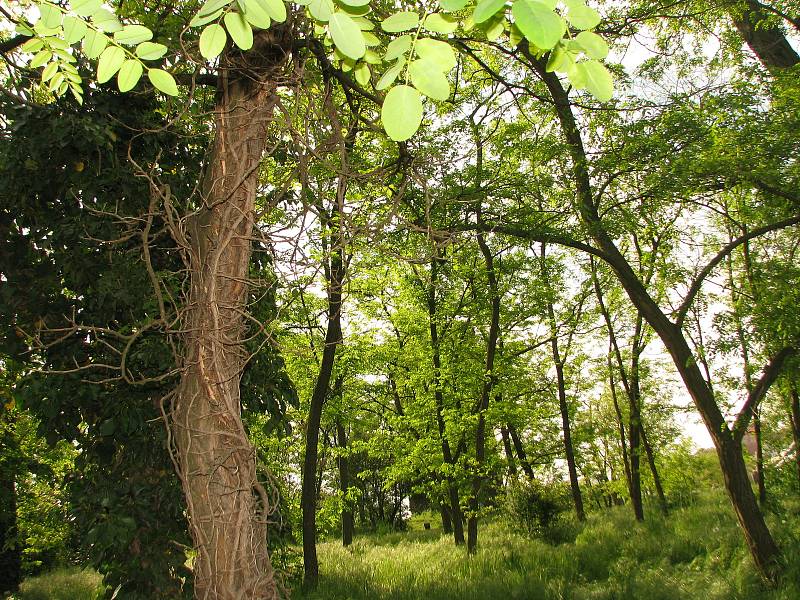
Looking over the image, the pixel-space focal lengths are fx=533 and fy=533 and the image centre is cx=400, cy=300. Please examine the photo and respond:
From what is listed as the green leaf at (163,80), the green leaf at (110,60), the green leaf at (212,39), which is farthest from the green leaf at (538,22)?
the green leaf at (110,60)

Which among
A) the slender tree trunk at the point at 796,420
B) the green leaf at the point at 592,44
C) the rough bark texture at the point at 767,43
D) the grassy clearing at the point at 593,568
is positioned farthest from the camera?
the slender tree trunk at the point at 796,420

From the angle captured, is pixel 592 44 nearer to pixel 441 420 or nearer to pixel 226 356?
pixel 226 356

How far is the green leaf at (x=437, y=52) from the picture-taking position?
0.93 metres

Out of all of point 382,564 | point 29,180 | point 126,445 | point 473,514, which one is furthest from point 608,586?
point 29,180

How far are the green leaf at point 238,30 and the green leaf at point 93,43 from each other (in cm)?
30

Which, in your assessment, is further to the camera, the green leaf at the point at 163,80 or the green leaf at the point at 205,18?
the green leaf at the point at 163,80

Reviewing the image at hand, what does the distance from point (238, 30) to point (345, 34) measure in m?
0.28

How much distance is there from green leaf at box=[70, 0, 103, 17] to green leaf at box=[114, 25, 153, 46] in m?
0.06

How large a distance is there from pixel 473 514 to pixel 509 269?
5.62 metres

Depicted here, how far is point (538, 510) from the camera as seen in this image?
14.0 m

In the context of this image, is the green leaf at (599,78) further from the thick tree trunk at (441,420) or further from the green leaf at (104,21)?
the thick tree trunk at (441,420)

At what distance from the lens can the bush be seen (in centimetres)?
1374

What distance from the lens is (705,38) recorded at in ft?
27.8

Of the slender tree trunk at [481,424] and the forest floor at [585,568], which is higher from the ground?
the slender tree trunk at [481,424]
